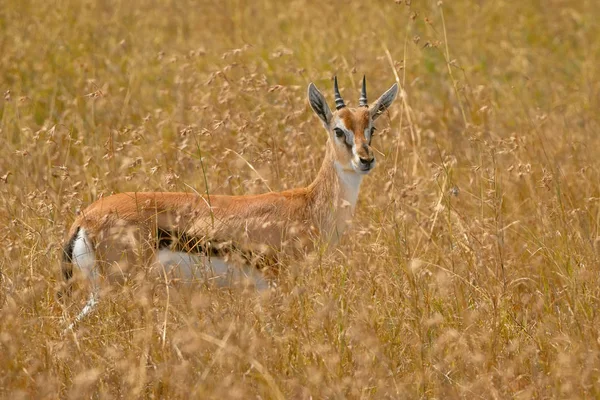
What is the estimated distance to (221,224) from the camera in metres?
5.57

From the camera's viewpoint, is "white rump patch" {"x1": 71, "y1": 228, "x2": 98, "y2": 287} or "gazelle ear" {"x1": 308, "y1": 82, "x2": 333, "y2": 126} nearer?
"white rump patch" {"x1": 71, "y1": 228, "x2": 98, "y2": 287}

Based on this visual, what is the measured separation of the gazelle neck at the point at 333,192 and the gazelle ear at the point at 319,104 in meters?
0.20

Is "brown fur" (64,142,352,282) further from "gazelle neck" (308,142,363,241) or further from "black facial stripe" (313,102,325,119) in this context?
"black facial stripe" (313,102,325,119)

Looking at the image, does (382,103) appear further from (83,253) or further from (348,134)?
(83,253)

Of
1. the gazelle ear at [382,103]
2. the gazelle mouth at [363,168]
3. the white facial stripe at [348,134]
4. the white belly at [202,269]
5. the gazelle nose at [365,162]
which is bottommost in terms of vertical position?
the white belly at [202,269]

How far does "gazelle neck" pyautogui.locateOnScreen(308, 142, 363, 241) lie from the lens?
595 cm

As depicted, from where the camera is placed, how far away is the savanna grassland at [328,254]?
4238mm

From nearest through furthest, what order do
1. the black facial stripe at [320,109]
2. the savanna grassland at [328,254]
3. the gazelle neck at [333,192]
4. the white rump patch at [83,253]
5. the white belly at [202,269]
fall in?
the savanna grassland at [328,254], the white belly at [202,269], the white rump patch at [83,253], the gazelle neck at [333,192], the black facial stripe at [320,109]

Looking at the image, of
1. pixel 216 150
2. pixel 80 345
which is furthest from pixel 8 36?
pixel 80 345

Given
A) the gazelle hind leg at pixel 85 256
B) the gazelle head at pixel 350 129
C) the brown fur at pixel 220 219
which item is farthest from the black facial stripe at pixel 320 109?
the gazelle hind leg at pixel 85 256

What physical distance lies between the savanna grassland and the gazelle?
5.8 inches

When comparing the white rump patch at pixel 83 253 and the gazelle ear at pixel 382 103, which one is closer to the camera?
the white rump patch at pixel 83 253

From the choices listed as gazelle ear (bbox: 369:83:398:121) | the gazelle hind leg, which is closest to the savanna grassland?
the gazelle hind leg

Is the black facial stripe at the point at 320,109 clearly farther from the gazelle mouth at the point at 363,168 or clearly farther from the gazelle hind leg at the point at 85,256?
the gazelle hind leg at the point at 85,256
